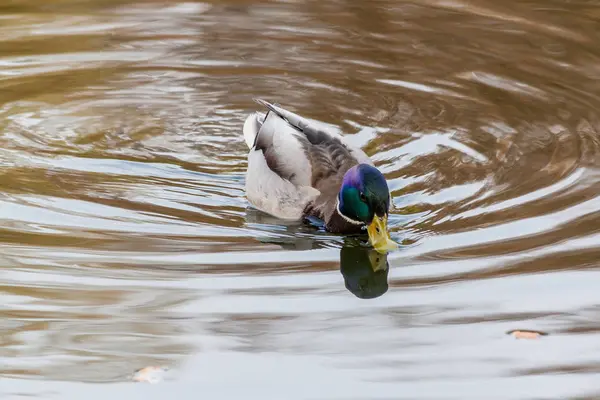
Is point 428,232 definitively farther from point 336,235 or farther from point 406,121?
point 406,121

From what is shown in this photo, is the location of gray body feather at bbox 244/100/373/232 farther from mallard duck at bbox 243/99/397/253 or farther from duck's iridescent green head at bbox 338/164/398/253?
duck's iridescent green head at bbox 338/164/398/253

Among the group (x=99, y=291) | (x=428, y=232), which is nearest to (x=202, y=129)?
(x=428, y=232)

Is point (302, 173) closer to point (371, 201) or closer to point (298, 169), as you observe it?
point (298, 169)

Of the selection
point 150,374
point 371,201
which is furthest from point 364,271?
point 150,374

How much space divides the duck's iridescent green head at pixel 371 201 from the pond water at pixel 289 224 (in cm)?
A: 13

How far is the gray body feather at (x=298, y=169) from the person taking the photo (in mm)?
6926

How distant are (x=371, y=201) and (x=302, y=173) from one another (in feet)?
2.93

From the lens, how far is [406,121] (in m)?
8.51

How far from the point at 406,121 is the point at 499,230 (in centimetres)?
245

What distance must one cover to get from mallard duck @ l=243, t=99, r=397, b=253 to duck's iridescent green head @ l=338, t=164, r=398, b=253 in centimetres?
6

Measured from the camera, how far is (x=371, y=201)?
Result: 6.24m

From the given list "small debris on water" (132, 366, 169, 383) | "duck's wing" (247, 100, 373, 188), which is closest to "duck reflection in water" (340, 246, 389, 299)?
"duck's wing" (247, 100, 373, 188)

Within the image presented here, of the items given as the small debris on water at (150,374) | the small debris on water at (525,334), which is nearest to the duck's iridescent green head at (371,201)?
the small debris on water at (525,334)

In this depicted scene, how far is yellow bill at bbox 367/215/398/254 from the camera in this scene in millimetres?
6125
